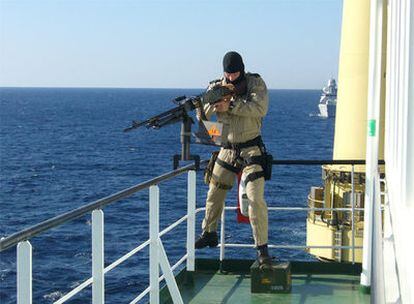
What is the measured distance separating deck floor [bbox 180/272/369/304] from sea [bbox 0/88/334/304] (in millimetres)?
15672

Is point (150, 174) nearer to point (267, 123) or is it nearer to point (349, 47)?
point (349, 47)

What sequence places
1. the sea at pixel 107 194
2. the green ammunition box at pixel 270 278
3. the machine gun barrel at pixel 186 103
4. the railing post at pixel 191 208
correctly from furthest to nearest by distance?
1. the sea at pixel 107 194
2. the green ammunition box at pixel 270 278
3. the railing post at pixel 191 208
4. the machine gun barrel at pixel 186 103

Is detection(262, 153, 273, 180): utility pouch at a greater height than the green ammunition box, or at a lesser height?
greater

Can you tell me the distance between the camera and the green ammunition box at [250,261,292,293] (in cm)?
666

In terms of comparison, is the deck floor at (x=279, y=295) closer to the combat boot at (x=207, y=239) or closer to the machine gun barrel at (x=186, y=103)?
the combat boot at (x=207, y=239)

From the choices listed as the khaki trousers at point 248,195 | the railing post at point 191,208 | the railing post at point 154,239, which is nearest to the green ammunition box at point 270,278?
the khaki trousers at point 248,195

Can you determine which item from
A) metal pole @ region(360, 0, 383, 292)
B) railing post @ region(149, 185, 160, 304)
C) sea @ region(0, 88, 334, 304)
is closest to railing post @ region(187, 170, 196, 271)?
railing post @ region(149, 185, 160, 304)

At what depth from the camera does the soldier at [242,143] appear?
6.12 meters

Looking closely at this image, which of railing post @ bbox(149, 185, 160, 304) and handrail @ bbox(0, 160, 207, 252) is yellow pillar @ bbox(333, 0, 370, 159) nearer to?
railing post @ bbox(149, 185, 160, 304)

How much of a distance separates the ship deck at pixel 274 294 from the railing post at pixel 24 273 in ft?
11.9

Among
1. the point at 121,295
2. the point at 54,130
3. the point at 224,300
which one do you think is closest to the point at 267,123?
the point at 54,130

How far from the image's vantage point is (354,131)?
70.2 ft

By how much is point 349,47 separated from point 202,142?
1633cm

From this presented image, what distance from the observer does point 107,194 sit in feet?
159
